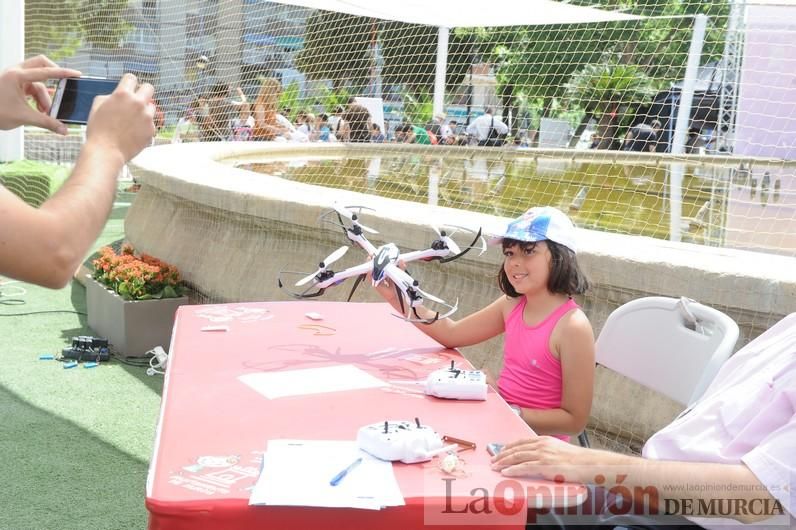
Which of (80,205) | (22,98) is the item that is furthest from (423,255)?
(80,205)

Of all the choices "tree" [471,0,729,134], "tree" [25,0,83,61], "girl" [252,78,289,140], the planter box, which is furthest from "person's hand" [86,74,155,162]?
"tree" [471,0,729,134]

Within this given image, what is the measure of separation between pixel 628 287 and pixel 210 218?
310 centimetres

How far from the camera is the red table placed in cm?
167

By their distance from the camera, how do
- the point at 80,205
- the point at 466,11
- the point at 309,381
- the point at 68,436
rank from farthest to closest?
the point at 466,11 → the point at 68,436 → the point at 309,381 → the point at 80,205

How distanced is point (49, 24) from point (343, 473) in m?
16.9

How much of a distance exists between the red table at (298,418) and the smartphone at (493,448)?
0.02 meters

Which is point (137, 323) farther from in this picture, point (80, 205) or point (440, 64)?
point (440, 64)

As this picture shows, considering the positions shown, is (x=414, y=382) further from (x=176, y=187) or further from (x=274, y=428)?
(x=176, y=187)

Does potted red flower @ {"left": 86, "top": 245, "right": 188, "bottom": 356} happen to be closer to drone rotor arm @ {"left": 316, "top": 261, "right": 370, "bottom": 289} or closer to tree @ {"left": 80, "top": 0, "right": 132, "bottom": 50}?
drone rotor arm @ {"left": 316, "top": 261, "right": 370, "bottom": 289}

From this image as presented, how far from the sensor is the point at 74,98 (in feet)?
5.93

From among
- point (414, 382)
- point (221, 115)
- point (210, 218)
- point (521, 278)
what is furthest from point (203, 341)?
point (221, 115)

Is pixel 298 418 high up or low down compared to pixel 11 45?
down

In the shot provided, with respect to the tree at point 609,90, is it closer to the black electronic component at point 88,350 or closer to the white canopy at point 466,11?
the white canopy at point 466,11

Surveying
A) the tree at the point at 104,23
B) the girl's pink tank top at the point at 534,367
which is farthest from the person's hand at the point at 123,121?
the tree at the point at 104,23
